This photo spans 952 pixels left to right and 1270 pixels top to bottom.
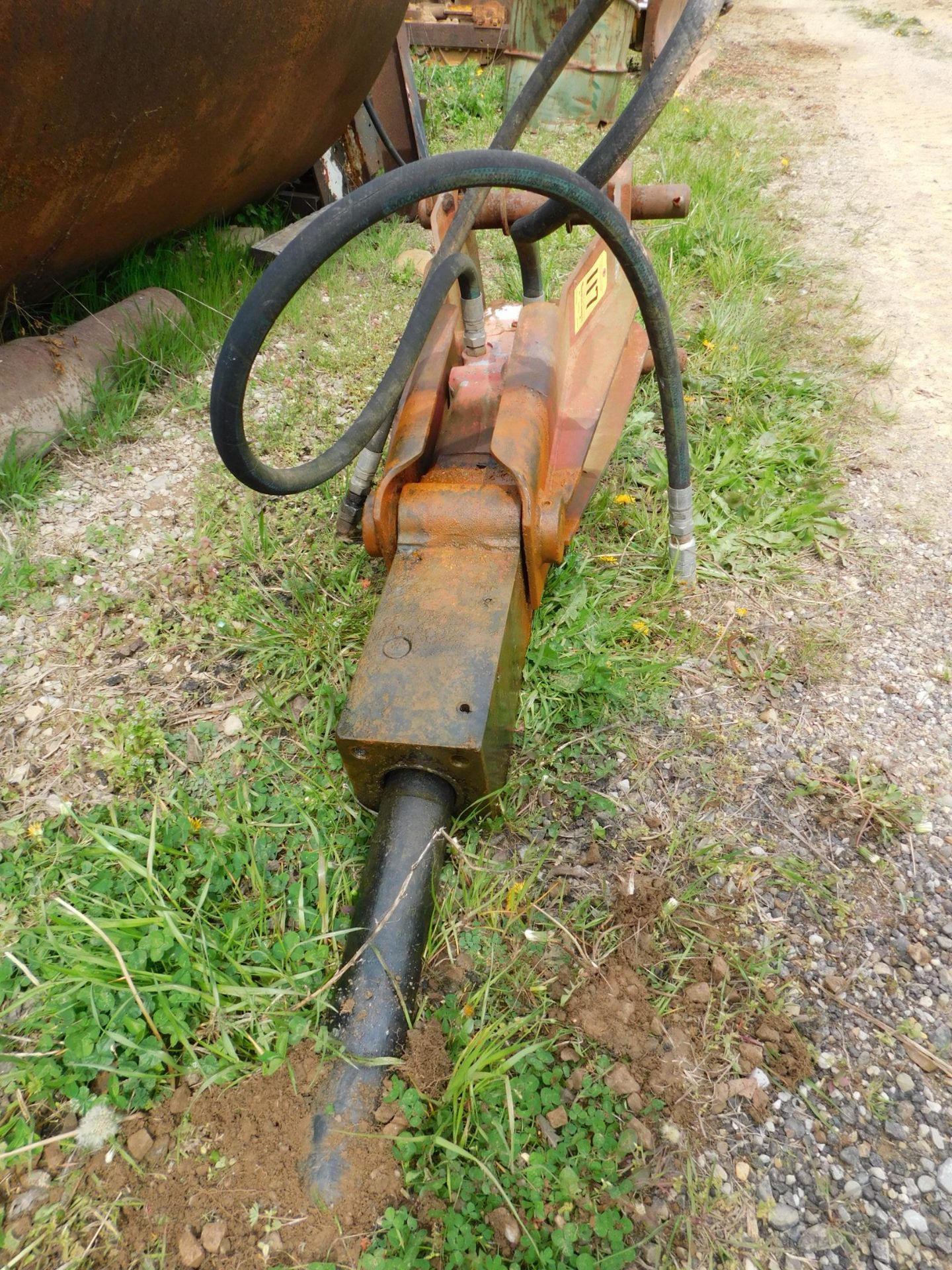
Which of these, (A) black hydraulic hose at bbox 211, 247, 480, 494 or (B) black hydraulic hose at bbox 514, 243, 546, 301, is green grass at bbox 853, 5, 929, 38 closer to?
(B) black hydraulic hose at bbox 514, 243, 546, 301

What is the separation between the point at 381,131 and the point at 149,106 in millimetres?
1941

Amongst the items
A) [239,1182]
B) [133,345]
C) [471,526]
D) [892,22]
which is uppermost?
[892,22]

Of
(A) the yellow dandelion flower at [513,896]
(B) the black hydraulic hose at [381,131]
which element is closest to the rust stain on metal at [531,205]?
(A) the yellow dandelion flower at [513,896]

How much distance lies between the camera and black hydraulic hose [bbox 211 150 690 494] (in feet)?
3.62

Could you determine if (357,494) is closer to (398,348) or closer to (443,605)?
(398,348)

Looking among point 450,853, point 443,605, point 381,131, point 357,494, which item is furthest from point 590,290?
point 381,131

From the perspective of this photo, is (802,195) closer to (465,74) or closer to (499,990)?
(465,74)

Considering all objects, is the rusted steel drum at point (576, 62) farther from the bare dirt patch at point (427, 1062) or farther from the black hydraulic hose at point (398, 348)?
the bare dirt patch at point (427, 1062)

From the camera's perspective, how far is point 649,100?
141 cm

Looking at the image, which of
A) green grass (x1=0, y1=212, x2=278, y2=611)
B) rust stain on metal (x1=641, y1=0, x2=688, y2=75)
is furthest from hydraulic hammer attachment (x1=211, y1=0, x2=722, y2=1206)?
rust stain on metal (x1=641, y1=0, x2=688, y2=75)

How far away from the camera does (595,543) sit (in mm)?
2242

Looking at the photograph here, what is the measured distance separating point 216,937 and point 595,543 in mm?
1394

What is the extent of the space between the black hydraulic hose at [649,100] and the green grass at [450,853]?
34.7 inches

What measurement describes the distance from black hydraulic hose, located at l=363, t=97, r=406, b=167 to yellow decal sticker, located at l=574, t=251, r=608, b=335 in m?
2.26
